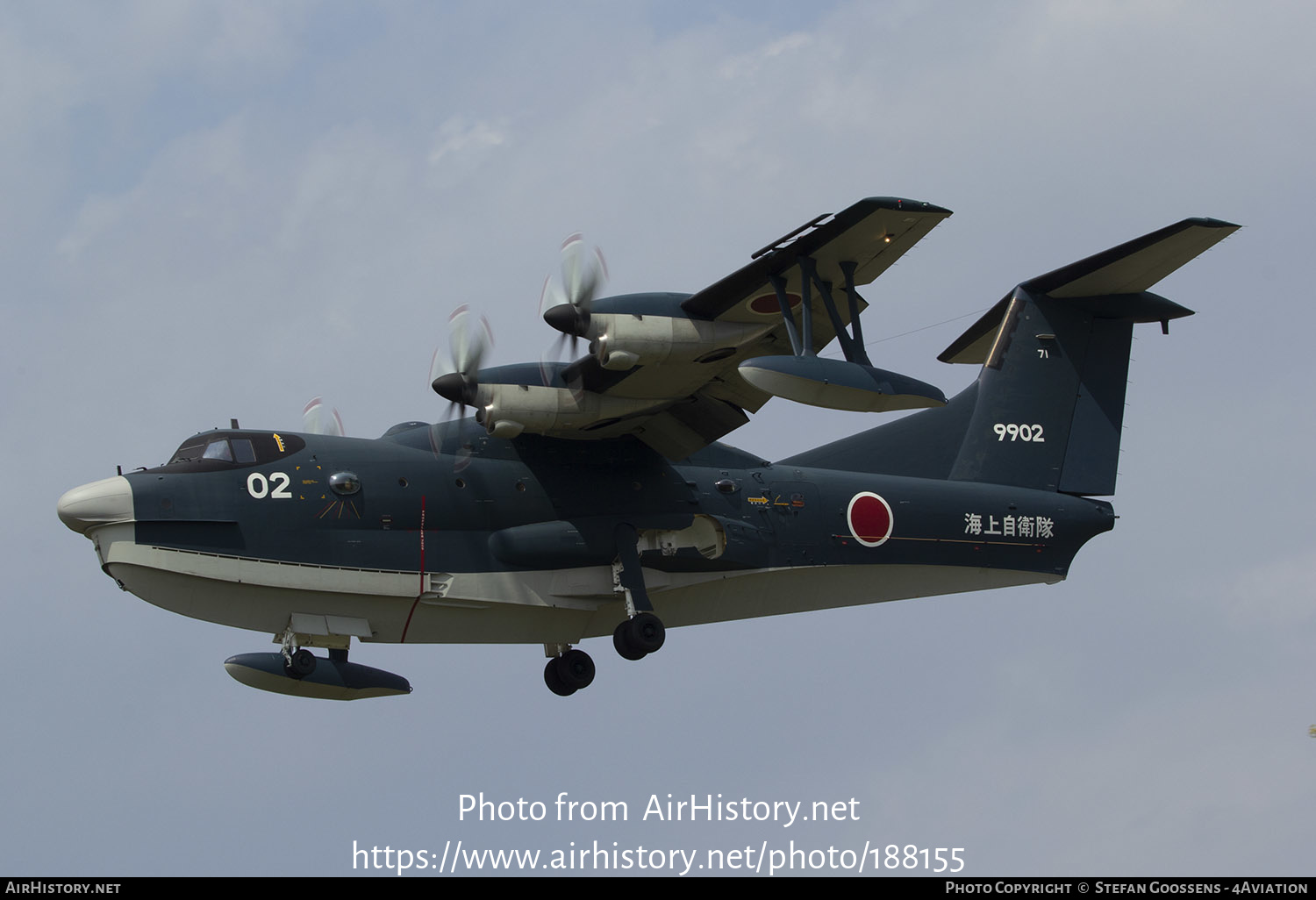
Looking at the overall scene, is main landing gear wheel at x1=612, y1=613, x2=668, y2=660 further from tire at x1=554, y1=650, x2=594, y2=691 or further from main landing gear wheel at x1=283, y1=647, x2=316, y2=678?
main landing gear wheel at x1=283, y1=647, x2=316, y2=678

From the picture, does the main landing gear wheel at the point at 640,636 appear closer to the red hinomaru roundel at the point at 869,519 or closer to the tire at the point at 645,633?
the tire at the point at 645,633

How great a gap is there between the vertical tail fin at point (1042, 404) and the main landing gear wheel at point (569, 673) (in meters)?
3.93

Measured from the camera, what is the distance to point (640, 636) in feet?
66.5

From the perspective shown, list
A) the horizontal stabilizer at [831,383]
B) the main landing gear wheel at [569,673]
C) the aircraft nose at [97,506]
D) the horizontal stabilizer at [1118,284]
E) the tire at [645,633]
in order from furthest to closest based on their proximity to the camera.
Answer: the main landing gear wheel at [569,673], the horizontal stabilizer at [1118,284], the tire at [645,633], the aircraft nose at [97,506], the horizontal stabilizer at [831,383]

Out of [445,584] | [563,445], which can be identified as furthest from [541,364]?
[445,584]

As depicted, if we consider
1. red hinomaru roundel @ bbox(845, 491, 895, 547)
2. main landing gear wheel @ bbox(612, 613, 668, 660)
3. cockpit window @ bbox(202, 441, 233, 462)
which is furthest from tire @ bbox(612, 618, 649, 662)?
cockpit window @ bbox(202, 441, 233, 462)

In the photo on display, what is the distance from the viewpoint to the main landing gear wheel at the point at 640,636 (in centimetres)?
2028

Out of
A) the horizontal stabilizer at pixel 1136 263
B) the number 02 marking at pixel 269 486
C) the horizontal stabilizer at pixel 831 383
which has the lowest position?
the number 02 marking at pixel 269 486

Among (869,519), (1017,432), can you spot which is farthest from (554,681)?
(1017,432)

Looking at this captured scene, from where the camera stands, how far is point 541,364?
20078 mm

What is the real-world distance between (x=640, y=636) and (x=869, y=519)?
354 centimetres

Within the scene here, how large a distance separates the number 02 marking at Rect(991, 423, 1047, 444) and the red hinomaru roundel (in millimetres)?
2434

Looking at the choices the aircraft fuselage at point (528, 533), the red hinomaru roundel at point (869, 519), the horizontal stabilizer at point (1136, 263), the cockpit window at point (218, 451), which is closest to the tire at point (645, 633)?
the aircraft fuselage at point (528, 533)

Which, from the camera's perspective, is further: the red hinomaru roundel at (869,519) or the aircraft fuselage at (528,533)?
the red hinomaru roundel at (869,519)
